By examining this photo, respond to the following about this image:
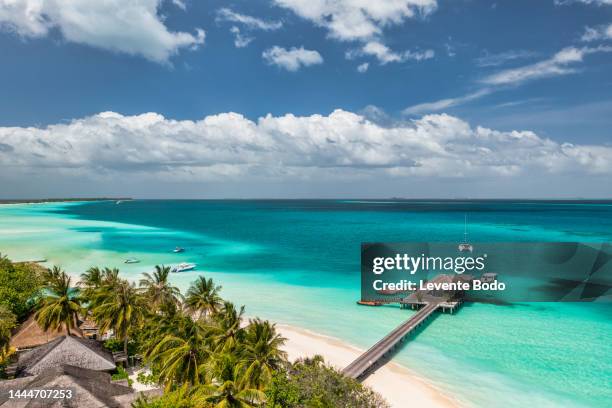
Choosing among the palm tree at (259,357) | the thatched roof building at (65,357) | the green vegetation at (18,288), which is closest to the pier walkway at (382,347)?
the palm tree at (259,357)

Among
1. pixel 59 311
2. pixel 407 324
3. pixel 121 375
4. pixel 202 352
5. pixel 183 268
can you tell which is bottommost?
pixel 407 324

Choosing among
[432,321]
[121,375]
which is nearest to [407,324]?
[432,321]

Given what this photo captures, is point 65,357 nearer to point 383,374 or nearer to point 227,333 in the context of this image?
point 227,333

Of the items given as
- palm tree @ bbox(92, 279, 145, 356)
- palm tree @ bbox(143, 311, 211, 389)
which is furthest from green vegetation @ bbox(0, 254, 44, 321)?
palm tree @ bbox(143, 311, 211, 389)

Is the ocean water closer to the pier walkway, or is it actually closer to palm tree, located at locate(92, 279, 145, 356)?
the pier walkway

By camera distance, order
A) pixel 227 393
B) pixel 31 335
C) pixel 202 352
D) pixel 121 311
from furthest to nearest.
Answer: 1. pixel 31 335
2. pixel 121 311
3. pixel 202 352
4. pixel 227 393

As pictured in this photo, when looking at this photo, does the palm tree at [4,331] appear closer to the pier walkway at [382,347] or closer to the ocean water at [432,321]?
the pier walkway at [382,347]
